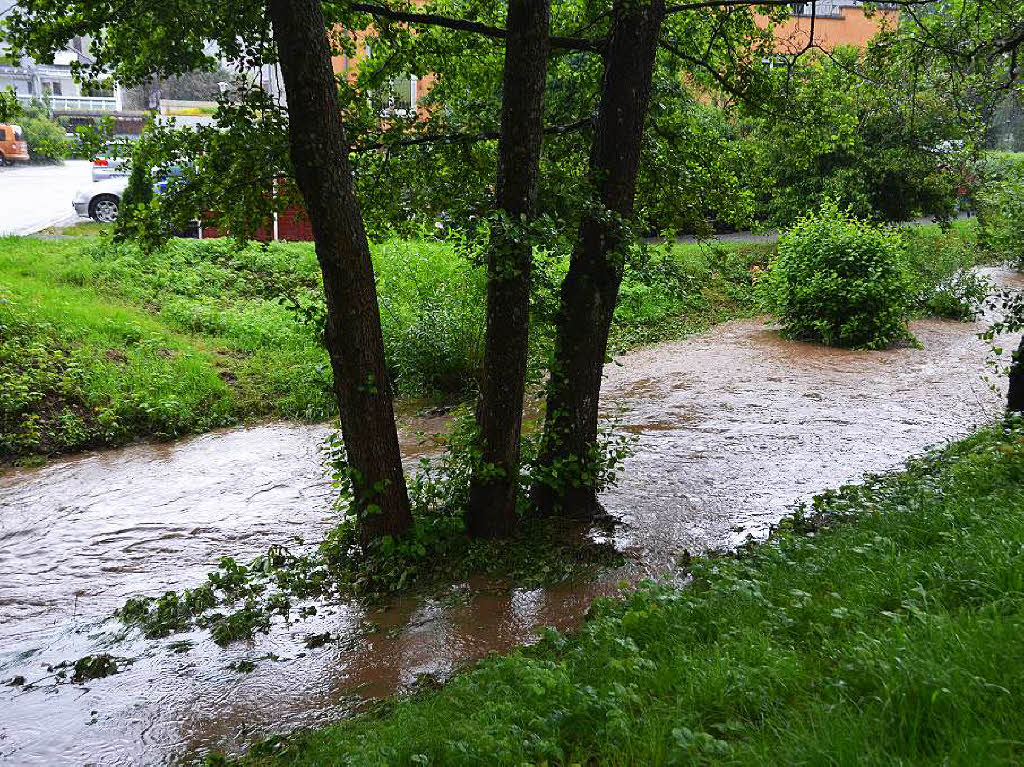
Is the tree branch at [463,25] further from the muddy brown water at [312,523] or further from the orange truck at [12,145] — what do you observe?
the orange truck at [12,145]

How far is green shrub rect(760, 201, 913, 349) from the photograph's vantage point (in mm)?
14859

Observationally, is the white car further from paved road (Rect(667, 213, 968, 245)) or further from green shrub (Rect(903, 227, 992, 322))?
green shrub (Rect(903, 227, 992, 322))

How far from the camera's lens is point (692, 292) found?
1864 centimetres

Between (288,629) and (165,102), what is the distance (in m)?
35.5

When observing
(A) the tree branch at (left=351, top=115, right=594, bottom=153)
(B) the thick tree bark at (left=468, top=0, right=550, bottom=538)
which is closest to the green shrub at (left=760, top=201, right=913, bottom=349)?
(A) the tree branch at (left=351, top=115, right=594, bottom=153)

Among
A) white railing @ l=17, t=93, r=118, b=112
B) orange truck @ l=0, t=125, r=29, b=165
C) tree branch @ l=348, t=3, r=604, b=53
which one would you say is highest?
white railing @ l=17, t=93, r=118, b=112

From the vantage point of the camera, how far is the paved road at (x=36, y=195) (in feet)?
65.5

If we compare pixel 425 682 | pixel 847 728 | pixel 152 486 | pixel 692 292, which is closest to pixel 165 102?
pixel 692 292

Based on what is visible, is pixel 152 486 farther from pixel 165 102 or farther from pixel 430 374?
pixel 165 102

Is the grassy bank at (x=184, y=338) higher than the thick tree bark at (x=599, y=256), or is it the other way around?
the thick tree bark at (x=599, y=256)

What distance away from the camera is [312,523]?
8.45m

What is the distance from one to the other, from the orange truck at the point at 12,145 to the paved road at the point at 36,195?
21.8 inches

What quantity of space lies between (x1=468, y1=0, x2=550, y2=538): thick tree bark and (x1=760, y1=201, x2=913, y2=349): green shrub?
32.6 feet

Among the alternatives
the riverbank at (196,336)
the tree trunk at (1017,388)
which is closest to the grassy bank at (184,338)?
the riverbank at (196,336)
